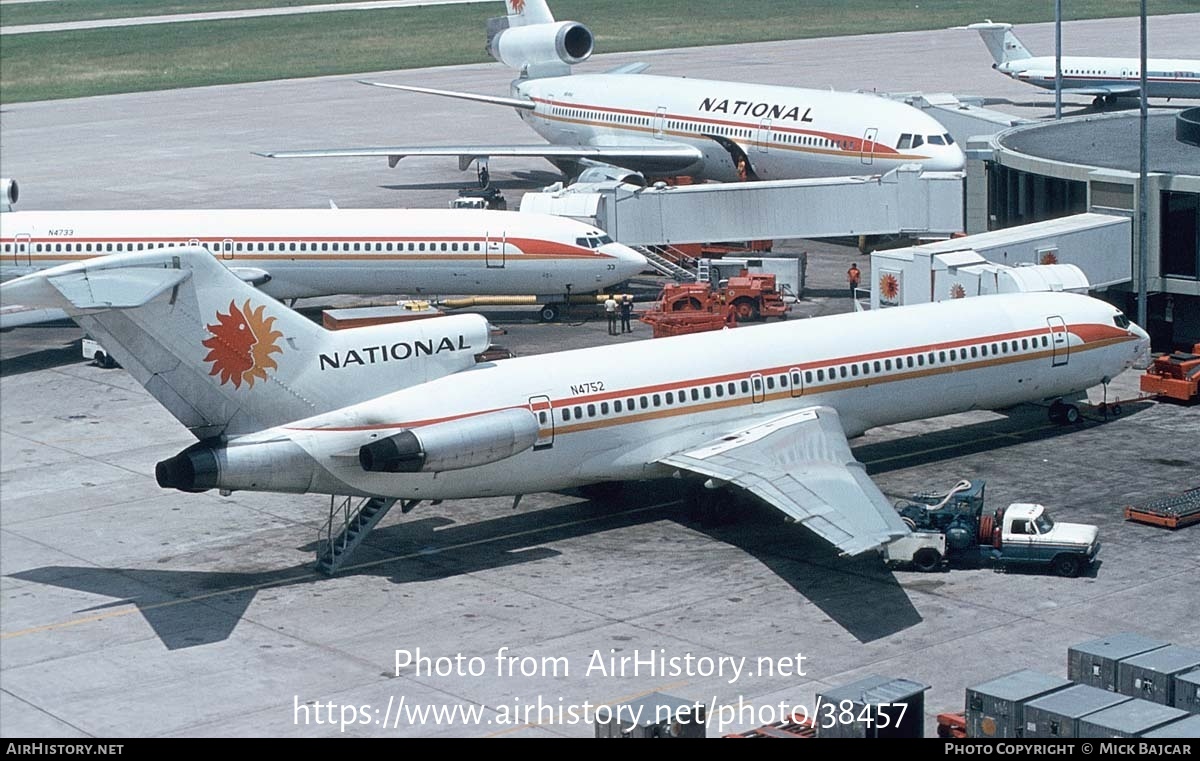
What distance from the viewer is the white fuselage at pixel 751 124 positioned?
63.5m

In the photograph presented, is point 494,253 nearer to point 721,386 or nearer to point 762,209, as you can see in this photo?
point 762,209

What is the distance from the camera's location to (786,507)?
3234 centimetres

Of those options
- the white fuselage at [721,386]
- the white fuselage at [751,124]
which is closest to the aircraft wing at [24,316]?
the white fuselage at [721,386]

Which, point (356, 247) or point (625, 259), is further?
point (625, 259)

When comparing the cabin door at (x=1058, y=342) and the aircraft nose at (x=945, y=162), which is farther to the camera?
the aircraft nose at (x=945, y=162)

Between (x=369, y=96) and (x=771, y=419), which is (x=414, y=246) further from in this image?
(x=369, y=96)

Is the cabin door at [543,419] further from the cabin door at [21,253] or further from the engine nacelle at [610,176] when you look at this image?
the engine nacelle at [610,176]

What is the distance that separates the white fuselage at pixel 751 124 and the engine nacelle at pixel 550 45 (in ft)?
13.5

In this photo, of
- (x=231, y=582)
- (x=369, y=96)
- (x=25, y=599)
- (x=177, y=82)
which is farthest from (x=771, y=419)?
(x=177, y=82)

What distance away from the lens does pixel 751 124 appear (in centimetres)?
6806

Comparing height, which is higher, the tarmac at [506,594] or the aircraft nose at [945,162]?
the aircraft nose at [945,162]

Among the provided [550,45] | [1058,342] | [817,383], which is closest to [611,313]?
[1058,342]

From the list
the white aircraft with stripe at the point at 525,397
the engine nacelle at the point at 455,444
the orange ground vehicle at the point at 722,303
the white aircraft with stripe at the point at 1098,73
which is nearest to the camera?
the white aircraft with stripe at the point at 525,397

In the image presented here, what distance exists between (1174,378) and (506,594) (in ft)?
70.5
